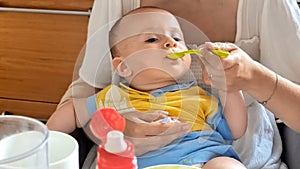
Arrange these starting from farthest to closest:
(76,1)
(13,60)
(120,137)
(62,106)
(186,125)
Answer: (13,60)
(76,1)
(62,106)
(186,125)
(120,137)

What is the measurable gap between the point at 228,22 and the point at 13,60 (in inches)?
43.2

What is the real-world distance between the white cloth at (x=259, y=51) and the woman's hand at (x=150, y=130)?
0.66 ft

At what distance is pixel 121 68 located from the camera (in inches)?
48.2

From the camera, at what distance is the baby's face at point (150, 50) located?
3.78 ft

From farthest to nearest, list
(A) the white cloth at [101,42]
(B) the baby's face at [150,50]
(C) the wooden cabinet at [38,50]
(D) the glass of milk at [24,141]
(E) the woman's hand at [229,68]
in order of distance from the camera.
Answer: (C) the wooden cabinet at [38,50] < (A) the white cloth at [101,42] < (B) the baby's face at [150,50] < (E) the woman's hand at [229,68] < (D) the glass of milk at [24,141]

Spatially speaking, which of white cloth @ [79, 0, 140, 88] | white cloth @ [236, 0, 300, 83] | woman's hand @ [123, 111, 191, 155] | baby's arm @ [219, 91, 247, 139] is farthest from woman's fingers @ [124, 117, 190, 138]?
white cloth @ [236, 0, 300, 83]

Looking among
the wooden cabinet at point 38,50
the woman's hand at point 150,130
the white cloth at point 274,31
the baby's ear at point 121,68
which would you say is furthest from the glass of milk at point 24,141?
the wooden cabinet at point 38,50

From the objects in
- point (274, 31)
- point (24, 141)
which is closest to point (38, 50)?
point (274, 31)

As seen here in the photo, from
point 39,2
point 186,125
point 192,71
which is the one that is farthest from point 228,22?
point 39,2

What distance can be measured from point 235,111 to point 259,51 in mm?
274

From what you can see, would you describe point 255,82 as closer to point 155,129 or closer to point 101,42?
point 155,129

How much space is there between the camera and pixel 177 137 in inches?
44.9

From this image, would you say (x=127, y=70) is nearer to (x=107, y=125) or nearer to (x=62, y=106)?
(x=62, y=106)

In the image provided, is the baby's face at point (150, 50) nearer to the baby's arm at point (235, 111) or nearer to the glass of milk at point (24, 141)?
the baby's arm at point (235, 111)
